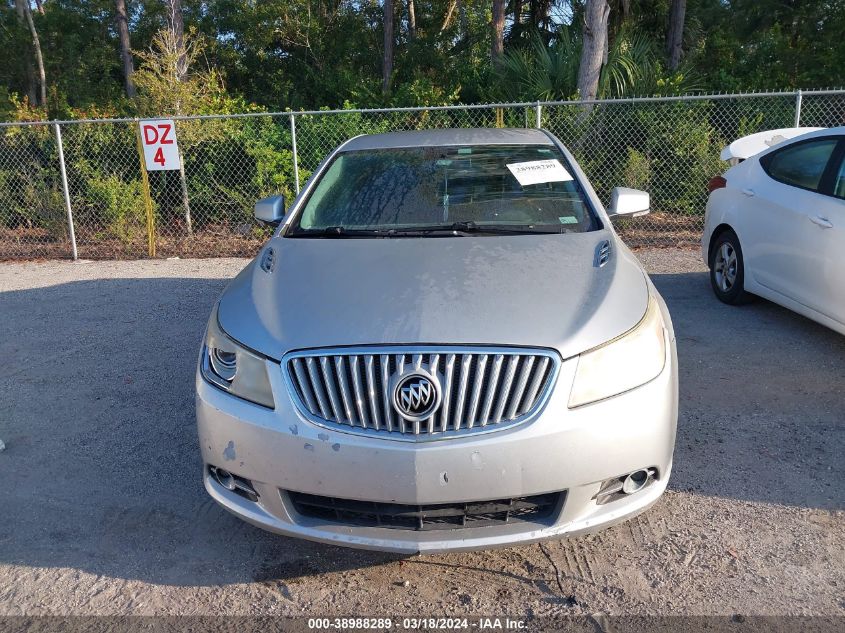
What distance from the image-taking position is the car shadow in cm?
327

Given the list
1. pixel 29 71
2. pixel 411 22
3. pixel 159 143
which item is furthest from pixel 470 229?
pixel 29 71

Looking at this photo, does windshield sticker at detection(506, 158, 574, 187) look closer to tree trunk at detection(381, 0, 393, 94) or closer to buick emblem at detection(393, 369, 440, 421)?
buick emblem at detection(393, 369, 440, 421)

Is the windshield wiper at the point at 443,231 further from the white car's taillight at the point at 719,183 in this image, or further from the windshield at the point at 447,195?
the white car's taillight at the point at 719,183

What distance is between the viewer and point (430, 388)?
8.59 feet

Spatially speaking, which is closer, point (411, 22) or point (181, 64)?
point (181, 64)

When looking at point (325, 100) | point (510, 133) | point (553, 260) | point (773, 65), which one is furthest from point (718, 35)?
point (553, 260)

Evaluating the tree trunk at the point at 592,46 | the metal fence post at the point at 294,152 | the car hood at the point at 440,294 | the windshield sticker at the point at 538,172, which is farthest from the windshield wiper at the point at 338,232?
the tree trunk at the point at 592,46

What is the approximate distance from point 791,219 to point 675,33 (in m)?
15.8

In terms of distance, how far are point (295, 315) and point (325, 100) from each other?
20.4 metres

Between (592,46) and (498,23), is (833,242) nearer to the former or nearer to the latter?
(592,46)

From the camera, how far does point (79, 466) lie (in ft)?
13.5

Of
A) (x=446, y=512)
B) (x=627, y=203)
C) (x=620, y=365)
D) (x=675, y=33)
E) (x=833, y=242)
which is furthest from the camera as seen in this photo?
(x=675, y=33)

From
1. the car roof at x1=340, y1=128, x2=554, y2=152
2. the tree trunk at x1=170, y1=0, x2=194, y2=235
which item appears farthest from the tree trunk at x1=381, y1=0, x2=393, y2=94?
the car roof at x1=340, y1=128, x2=554, y2=152

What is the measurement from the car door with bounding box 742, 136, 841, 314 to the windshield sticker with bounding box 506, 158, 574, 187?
2187 mm
